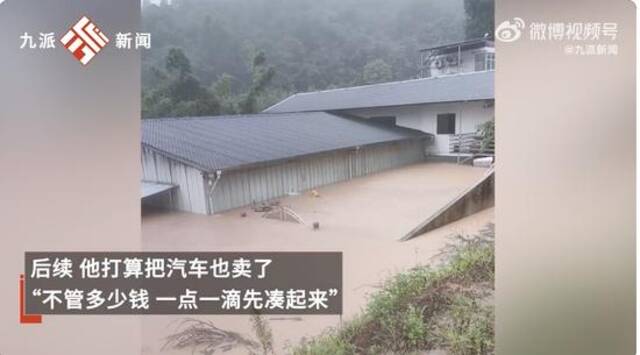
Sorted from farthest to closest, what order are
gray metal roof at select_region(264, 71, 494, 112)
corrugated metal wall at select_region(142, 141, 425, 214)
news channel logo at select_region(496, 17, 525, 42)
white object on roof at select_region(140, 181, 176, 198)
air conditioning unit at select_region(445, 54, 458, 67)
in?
gray metal roof at select_region(264, 71, 494, 112)
air conditioning unit at select_region(445, 54, 458, 67)
corrugated metal wall at select_region(142, 141, 425, 214)
white object on roof at select_region(140, 181, 176, 198)
news channel logo at select_region(496, 17, 525, 42)

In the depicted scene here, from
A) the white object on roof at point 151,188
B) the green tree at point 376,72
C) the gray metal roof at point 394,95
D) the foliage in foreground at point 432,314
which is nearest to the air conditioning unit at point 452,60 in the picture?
the gray metal roof at point 394,95

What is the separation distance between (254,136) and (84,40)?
0.88 metres

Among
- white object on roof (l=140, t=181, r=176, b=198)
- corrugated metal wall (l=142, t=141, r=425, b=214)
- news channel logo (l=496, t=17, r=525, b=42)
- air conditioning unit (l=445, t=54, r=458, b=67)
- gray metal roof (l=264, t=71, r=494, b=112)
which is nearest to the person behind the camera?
news channel logo (l=496, t=17, r=525, b=42)

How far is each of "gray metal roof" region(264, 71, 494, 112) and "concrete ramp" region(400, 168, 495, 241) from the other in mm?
414

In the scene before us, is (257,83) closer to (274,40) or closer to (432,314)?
(274,40)

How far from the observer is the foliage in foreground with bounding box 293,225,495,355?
166 cm

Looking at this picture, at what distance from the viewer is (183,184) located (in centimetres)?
193

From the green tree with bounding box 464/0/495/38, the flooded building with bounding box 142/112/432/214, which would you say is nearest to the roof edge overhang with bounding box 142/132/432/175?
the flooded building with bounding box 142/112/432/214

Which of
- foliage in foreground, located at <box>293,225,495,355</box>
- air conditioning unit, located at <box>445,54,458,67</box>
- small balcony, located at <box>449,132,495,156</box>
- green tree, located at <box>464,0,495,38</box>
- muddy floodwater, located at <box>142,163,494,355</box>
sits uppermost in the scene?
green tree, located at <box>464,0,495,38</box>

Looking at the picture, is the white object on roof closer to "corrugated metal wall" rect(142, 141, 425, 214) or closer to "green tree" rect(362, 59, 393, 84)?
"corrugated metal wall" rect(142, 141, 425, 214)

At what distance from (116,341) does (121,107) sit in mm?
1023

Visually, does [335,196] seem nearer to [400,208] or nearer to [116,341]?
[400,208]

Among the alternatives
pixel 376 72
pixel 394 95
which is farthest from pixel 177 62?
pixel 394 95

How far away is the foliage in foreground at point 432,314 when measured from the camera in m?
1.66
